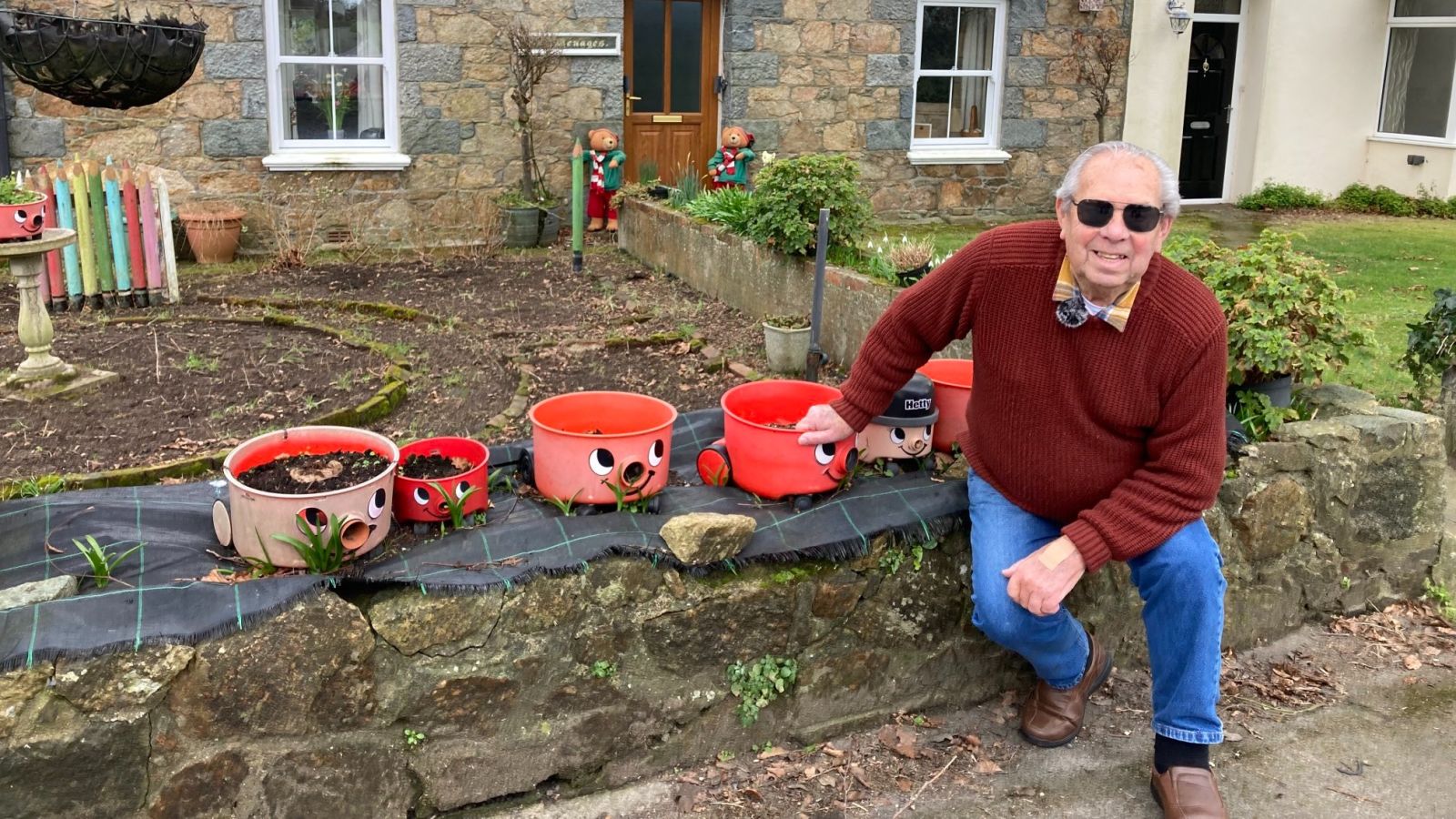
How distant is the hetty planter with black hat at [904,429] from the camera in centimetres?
318

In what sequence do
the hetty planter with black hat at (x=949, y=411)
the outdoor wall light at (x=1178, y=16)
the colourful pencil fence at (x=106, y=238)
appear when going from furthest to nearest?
the outdoor wall light at (x=1178, y=16) < the colourful pencil fence at (x=106, y=238) < the hetty planter with black hat at (x=949, y=411)

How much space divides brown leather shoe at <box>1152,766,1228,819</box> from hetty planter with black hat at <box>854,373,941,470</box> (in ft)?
3.36

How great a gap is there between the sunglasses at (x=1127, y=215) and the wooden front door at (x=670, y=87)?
824cm

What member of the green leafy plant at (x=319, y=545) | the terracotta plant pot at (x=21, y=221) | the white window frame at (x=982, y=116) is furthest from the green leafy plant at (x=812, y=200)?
the white window frame at (x=982, y=116)

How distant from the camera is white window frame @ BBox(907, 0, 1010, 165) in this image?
11359 millimetres

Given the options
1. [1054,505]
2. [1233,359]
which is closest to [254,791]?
[1054,505]

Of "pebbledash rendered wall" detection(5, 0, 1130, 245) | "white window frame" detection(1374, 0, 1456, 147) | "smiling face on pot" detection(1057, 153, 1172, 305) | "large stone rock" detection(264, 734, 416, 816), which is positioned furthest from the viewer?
"white window frame" detection(1374, 0, 1456, 147)

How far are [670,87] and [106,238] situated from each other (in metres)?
5.26

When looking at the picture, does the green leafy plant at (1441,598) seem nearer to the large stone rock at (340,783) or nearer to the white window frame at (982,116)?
the large stone rock at (340,783)

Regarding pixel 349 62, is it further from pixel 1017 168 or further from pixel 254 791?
pixel 254 791

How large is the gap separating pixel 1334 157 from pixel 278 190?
10969 millimetres

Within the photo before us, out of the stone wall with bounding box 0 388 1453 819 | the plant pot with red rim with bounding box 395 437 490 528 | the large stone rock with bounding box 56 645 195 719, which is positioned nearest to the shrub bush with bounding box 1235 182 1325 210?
the stone wall with bounding box 0 388 1453 819

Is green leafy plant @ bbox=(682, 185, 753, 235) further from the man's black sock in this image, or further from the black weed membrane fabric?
the man's black sock

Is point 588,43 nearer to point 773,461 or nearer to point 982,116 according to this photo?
A: point 982,116
